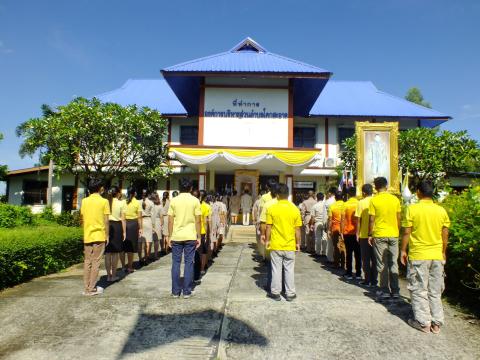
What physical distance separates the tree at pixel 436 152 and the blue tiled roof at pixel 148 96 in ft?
38.6

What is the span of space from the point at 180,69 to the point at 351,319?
13303 mm

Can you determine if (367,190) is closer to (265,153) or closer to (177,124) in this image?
(265,153)

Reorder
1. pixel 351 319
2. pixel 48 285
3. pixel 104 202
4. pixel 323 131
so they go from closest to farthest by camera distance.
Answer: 1. pixel 351 319
2. pixel 104 202
3. pixel 48 285
4. pixel 323 131

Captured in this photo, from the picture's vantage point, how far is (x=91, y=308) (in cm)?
486

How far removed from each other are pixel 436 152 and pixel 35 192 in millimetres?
23053

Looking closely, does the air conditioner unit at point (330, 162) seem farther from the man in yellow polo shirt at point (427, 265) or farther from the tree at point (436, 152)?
the man in yellow polo shirt at point (427, 265)

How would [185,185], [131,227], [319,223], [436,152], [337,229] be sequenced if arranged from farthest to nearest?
[436,152] → [319,223] → [337,229] → [131,227] → [185,185]

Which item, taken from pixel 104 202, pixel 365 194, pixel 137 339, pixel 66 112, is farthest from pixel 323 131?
pixel 137 339

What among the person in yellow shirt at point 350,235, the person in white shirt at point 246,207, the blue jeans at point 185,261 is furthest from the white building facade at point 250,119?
the blue jeans at point 185,261

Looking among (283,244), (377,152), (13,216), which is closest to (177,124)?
(13,216)

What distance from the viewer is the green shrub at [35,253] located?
232 inches

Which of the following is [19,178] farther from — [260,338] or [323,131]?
[260,338]

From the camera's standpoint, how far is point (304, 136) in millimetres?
21328

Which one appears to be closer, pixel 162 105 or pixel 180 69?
pixel 180 69
